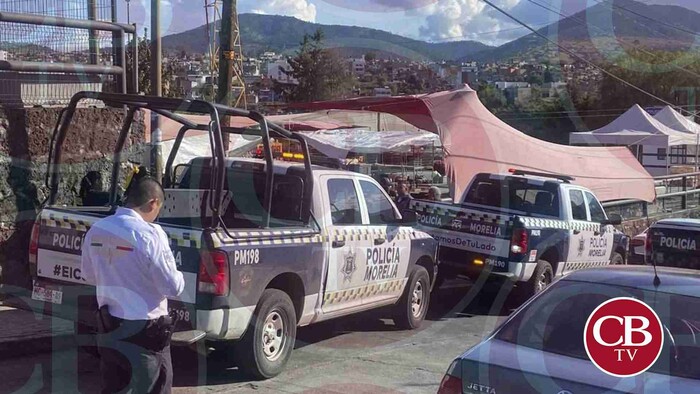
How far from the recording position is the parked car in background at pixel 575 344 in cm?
439

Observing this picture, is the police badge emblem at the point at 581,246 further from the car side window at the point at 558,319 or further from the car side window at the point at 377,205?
the car side window at the point at 558,319

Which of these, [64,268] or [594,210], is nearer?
[64,268]

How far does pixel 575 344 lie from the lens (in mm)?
4840

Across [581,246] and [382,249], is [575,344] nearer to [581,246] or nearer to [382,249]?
[382,249]

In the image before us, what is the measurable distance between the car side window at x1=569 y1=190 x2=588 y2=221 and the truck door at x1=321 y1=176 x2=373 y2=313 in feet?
16.6

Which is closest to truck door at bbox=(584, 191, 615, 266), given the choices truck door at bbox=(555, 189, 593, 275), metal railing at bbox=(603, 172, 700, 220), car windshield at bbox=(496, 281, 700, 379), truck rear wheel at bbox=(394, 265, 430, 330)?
truck door at bbox=(555, 189, 593, 275)

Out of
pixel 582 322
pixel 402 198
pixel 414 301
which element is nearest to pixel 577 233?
pixel 402 198

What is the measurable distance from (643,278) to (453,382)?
1299 mm

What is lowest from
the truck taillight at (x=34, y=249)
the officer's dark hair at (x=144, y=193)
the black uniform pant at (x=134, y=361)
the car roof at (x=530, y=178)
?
the black uniform pant at (x=134, y=361)

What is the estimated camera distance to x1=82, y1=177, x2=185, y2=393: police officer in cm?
527

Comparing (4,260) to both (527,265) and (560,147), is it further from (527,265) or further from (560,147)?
(560,147)

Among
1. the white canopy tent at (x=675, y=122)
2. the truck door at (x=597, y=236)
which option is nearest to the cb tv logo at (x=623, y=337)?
the truck door at (x=597, y=236)

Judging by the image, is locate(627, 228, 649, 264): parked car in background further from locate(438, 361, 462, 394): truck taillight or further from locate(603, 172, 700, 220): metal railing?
locate(438, 361, 462, 394): truck taillight

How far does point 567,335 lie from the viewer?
4.95 m
